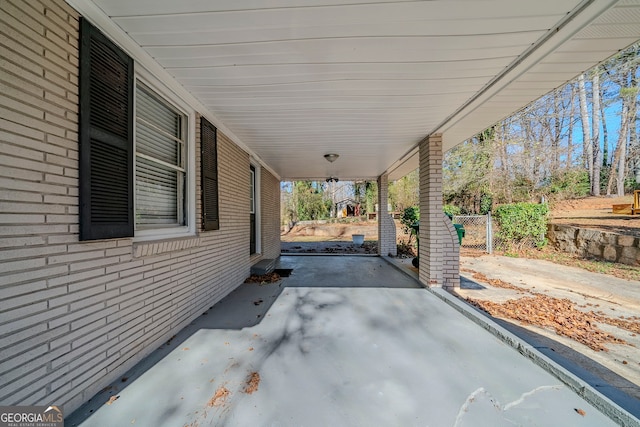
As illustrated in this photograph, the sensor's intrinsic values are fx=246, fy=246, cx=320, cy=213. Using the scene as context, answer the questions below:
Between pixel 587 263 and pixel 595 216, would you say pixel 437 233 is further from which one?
Answer: pixel 595 216

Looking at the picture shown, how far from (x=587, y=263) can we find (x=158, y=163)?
956cm

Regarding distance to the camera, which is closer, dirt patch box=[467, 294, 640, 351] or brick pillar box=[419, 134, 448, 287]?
dirt patch box=[467, 294, 640, 351]

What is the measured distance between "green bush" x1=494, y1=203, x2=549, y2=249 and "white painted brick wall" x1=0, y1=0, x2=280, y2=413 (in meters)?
9.82

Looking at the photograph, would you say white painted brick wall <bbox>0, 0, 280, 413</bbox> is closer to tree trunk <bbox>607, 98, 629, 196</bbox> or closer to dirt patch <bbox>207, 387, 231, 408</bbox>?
dirt patch <bbox>207, 387, 231, 408</bbox>

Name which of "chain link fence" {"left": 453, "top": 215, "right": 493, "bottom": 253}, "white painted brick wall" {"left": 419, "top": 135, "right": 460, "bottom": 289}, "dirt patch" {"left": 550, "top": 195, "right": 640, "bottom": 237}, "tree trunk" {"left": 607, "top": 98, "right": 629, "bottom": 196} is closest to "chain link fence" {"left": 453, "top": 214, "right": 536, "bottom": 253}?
"chain link fence" {"left": 453, "top": 215, "right": 493, "bottom": 253}

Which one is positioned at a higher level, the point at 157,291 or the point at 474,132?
the point at 474,132

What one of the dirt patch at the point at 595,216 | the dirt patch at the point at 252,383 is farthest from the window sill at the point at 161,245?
the dirt patch at the point at 595,216

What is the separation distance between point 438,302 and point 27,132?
445cm

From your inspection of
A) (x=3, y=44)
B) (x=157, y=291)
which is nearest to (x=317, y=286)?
(x=157, y=291)

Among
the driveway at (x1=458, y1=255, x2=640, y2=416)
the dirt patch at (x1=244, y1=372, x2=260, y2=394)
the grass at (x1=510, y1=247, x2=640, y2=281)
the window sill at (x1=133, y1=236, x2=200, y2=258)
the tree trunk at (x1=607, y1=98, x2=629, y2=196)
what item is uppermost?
the tree trunk at (x1=607, y1=98, x2=629, y2=196)

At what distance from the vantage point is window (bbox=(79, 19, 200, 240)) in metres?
1.70

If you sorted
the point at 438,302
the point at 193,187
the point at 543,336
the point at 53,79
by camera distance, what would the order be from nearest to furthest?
the point at 53,79 → the point at 543,336 → the point at 193,187 → the point at 438,302

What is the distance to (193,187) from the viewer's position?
3.11 metres

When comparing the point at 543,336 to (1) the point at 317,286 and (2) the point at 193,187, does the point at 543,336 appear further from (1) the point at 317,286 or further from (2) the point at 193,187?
(2) the point at 193,187
